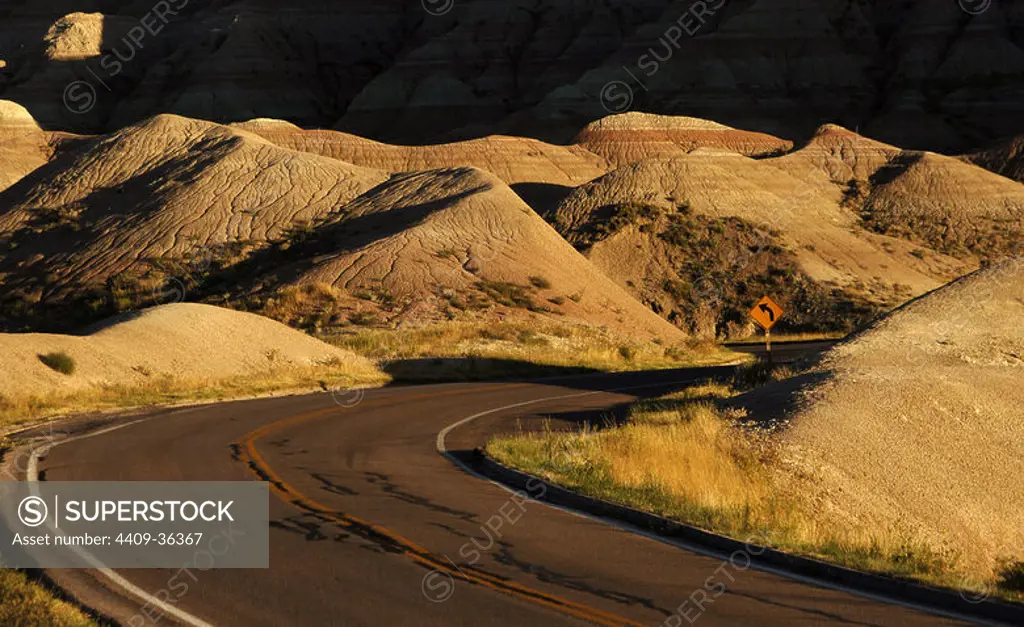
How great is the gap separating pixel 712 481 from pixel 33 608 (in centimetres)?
914

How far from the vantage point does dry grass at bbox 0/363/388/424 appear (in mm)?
25375

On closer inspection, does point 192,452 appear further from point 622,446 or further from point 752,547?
point 752,547

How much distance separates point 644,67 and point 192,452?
114 meters

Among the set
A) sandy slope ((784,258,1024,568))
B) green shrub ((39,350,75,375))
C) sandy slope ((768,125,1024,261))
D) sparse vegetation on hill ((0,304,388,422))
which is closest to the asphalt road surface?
sandy slope ((784,258,1024,568))

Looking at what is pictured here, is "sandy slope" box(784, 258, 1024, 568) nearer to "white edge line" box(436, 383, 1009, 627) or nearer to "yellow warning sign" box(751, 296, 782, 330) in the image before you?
"white edge line" box(436, 383, 1009, 627)

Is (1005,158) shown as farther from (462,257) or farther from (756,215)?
(462,257)

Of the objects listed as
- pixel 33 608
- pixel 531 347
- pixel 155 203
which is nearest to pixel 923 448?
pixel 33 608

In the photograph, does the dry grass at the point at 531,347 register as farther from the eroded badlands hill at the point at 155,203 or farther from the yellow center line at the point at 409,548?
the yellow center line at the point at 409,548

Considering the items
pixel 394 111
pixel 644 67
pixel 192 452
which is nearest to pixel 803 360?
pixel 192 452

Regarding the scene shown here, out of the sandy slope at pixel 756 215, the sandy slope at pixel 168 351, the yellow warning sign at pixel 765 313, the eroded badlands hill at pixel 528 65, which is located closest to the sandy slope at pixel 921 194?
the sandy slope at pixel 756 215

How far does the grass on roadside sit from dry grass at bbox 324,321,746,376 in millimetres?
19148

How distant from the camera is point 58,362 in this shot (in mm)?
29141

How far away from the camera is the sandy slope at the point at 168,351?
28.8 metres

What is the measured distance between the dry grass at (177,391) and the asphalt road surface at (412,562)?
266 inches
